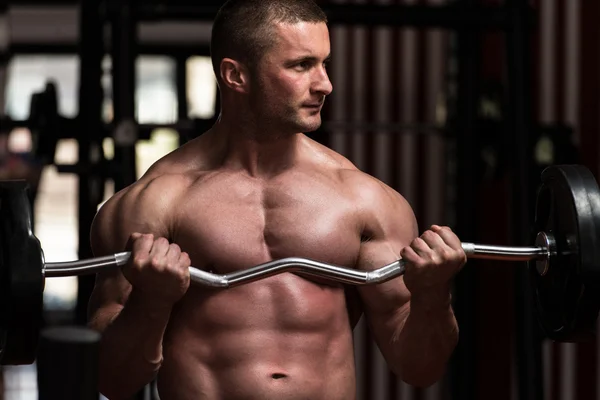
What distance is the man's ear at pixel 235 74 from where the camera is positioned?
2.06m

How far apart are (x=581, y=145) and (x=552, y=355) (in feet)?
2.43

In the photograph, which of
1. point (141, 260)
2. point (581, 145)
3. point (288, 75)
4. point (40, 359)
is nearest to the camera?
point (40, 359)

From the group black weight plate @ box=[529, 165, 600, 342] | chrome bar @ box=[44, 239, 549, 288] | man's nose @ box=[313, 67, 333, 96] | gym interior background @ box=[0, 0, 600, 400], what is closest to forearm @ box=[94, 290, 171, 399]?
chrome bar @ box=[44, 239, 549, 288]

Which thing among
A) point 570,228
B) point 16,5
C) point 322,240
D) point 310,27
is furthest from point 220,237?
point 16,5

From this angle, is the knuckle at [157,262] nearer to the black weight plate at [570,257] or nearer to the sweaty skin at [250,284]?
the sweaty skin at [250,284]

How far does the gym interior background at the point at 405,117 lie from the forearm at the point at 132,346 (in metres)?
1.26

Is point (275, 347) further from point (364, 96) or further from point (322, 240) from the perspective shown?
point (364, 96)

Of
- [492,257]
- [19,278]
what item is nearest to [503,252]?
[492,257]

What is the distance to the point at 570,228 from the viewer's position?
202 cm

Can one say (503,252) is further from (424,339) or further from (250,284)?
(250,284)

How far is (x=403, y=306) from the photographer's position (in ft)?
7.02

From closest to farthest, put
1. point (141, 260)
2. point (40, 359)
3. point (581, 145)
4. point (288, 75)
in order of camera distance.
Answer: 1. point (40, 359)
2. point (141, 260)
3. point (288, 75)
4. point (581, 145)

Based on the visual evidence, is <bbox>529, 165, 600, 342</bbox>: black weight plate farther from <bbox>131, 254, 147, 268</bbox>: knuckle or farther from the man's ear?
<bbox>131, 254, 147, 268</bbox>: knuckle

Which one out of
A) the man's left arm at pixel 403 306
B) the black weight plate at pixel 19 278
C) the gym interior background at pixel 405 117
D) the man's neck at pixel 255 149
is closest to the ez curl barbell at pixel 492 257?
the black weight plate at pixel 19 278
